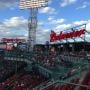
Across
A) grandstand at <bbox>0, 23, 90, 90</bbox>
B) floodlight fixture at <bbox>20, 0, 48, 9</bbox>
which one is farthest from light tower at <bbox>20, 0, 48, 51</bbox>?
grandstand at <bbox>0, 23, 90, 90</bbox>

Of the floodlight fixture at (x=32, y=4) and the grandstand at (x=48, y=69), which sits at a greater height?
the floodlight fixture at (x=32, y=4)

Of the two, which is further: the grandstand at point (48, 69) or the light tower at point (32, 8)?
the light tower at point (32, 8)

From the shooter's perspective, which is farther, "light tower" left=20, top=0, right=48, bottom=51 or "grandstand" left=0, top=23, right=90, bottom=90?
"light tower" left=20, top=0, right=48, bottom=51

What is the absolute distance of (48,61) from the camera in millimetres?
40906

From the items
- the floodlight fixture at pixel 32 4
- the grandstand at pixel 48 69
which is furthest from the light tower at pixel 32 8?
the grandstand at pixel 48 69

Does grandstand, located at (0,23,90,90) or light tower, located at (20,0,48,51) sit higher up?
light tower, located at (20,0,48,51)

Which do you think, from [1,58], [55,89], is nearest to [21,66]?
[1,58]

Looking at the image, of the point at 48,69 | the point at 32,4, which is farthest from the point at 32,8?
the point at 48,69

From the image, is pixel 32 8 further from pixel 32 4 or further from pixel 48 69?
pixel 48 69

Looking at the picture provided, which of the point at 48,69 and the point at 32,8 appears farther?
the point at 32,8

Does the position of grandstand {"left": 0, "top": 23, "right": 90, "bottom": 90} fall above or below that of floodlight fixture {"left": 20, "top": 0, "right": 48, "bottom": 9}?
below

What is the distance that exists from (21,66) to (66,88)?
25.5 meters

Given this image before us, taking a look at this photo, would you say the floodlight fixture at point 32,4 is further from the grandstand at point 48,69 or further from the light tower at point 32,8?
the grandstand at point 48,69

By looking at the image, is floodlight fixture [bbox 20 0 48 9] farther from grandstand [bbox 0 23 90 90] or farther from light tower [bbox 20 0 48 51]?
grandstand [bbox 0 23 90 90]
